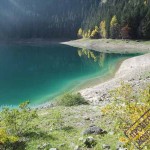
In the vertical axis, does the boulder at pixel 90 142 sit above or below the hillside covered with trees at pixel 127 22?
below

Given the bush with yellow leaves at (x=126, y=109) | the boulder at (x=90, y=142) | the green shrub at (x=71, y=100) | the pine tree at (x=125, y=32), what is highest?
the pine tree at (x=125, y=32)

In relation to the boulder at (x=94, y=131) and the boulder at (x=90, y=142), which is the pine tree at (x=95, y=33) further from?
the boulder at (x=90, y=142)

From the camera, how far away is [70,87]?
200 ft

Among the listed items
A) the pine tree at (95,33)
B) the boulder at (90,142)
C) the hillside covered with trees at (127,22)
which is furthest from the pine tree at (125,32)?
the boulder at (90,142)

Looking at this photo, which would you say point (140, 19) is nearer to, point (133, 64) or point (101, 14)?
point (101, 14)

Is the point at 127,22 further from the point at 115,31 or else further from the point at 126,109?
the point at 126,109

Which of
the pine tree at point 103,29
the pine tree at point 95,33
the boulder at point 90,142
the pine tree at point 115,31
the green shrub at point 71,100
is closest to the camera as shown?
the boulder at point 90,142

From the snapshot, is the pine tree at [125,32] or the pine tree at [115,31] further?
the pine tree at [115,31]

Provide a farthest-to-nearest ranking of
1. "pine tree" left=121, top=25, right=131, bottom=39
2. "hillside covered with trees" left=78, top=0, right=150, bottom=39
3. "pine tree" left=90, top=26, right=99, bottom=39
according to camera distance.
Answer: "pine tree" left=90, top=26, right=99, bottom=39 < "pine tree" left=121, top=25, right=131, bottom=39 < "hillside covered with trees" left=78, top=0, right=150, bottom=39

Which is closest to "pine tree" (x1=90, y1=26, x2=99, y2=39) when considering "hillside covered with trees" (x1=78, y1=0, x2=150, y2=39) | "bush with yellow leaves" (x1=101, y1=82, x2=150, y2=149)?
"hillside covered with trees" (x1=78, y1=0, x2=150, y2=39)

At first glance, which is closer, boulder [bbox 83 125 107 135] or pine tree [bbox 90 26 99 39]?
boulder [bbox 83 125 107 135]

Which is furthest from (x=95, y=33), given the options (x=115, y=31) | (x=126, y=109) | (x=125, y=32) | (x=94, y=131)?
(x=126, y=109)

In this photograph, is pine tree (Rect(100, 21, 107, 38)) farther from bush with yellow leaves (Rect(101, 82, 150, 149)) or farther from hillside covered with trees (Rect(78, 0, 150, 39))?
bush with yellow leaves (Rect(101, 82, 150, 149))

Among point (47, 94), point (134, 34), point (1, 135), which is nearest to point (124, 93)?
point (1, 135)
